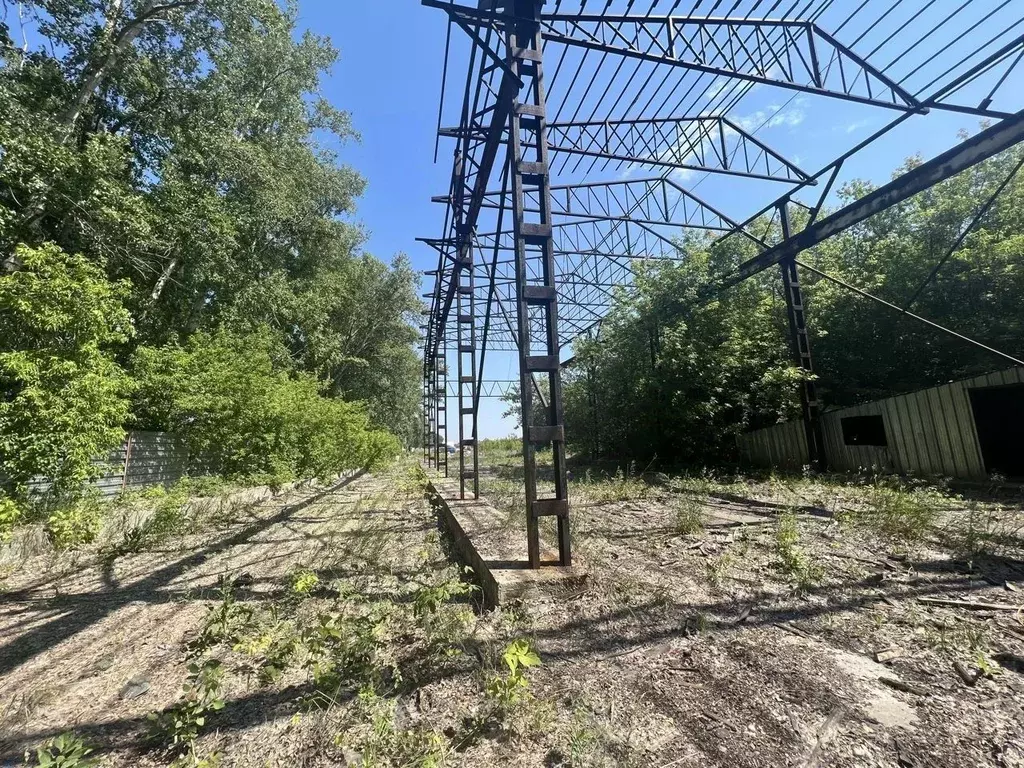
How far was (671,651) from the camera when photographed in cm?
230

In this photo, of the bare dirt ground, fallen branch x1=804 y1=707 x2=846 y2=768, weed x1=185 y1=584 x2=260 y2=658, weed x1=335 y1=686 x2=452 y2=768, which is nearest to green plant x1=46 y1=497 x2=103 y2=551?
the bare dirt ground

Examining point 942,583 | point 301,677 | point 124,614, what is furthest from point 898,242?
point 124,614

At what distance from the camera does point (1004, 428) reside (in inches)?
373

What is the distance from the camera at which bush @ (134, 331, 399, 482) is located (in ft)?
29.5

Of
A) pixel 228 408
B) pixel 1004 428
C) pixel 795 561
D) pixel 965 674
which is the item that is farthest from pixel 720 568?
pixel 1004 428

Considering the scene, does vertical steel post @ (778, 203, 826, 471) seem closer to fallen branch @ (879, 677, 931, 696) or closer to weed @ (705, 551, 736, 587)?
weed @ (705, 551, 736, 587)

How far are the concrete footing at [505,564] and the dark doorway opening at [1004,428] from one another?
32.2 ft

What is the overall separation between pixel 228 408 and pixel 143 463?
1.80 m

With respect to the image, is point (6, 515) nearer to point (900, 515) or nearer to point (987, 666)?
point (987, 666)

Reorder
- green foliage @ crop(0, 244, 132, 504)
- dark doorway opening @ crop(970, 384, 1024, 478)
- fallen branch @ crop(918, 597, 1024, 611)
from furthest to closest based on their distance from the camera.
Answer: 1. dark doorway opening @ crop(970, 384, 1024, 478)
2. green foliage @ crop(0, 244, 132, 504)
3. fallen branch @ crop(918, 597, 1024, 611)

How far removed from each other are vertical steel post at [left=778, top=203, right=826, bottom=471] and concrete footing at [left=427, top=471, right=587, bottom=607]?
27.3ft

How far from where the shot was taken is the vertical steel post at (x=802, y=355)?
33.0 ft

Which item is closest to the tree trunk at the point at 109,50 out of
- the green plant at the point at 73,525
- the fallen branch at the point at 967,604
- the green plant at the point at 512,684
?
the green plant at the point at 73,525

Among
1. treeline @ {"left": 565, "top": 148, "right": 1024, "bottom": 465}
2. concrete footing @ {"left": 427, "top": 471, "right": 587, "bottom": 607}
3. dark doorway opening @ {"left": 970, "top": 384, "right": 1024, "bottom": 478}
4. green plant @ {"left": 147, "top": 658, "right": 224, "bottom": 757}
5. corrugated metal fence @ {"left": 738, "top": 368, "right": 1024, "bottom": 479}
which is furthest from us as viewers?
treeline @ {"left": 565, "top": 148, "right": 1024, "bottom": 465}
